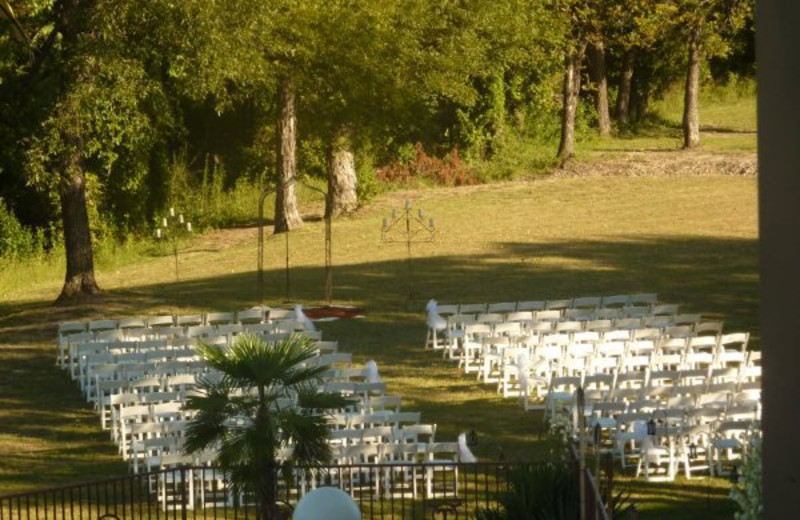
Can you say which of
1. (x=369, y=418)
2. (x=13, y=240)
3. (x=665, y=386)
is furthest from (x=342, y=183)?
(x=369, y=418)

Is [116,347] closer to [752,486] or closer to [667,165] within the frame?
[752,486]

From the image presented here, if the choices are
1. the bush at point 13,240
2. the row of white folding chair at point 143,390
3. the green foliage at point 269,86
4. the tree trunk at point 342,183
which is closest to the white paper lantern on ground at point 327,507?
the row of white folding chair at point 143,390

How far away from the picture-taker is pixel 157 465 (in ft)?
52.5

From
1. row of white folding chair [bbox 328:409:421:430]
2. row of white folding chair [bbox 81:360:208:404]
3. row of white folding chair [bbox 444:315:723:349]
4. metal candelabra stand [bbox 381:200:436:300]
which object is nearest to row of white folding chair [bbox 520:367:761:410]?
row of white folding chair [bbox 444:315:723:349]

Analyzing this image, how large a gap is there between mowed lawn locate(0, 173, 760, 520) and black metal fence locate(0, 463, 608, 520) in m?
1.45

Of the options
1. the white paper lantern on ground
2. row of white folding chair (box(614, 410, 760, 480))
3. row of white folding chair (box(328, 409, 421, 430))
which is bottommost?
row of white folding chair (box(614, 410, 760, 480))

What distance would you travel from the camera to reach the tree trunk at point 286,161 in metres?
39.8

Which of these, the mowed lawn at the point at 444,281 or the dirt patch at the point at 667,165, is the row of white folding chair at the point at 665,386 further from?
the dirt patch at the point at 667,165

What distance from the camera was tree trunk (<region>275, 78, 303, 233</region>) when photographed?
39781 mm

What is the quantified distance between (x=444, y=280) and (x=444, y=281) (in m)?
0.13

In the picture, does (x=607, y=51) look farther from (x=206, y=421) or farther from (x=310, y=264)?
(x=206, y=421)

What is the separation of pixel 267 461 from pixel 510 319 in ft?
41.8

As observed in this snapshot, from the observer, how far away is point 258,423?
11.6 metres

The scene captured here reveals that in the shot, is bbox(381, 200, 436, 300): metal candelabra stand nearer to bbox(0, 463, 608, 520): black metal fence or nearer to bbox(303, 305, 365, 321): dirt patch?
bbox(303, 305, 365, 321): dirt patch
